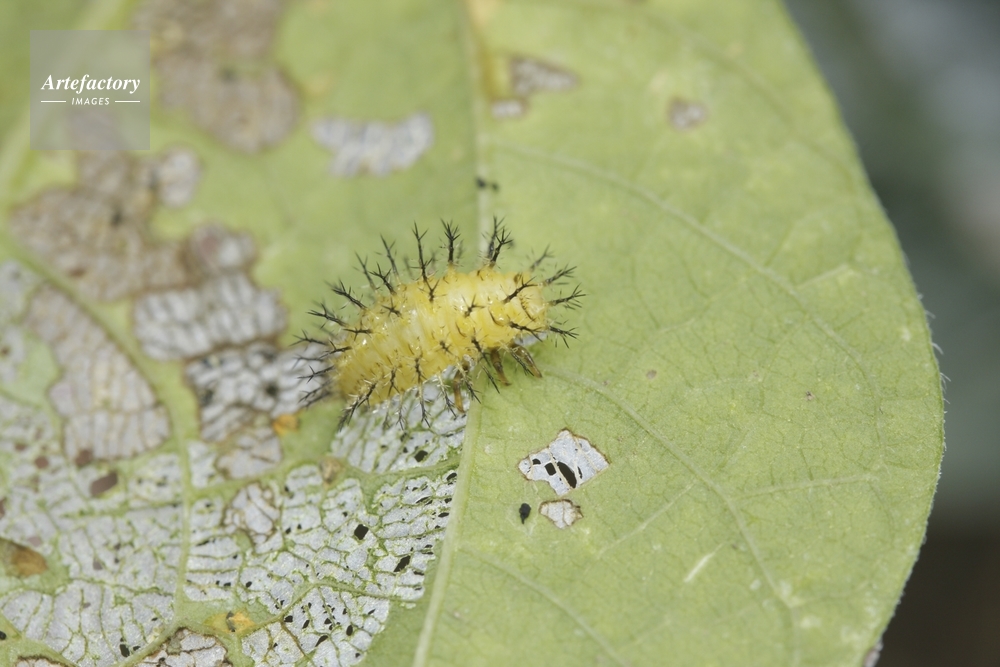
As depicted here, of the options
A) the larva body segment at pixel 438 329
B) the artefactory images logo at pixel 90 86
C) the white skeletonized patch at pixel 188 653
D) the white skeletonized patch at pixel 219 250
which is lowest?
the white skeletonized patch at pixel 188 653

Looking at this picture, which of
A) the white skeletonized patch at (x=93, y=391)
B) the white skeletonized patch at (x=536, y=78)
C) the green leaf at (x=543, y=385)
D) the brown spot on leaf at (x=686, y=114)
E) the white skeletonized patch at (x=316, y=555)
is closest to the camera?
the green leaf at (x=543, y=385)

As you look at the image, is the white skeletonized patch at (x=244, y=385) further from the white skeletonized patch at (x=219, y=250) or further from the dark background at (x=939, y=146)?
the dark background at (x=939, y=146)

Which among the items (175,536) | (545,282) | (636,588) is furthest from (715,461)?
(175,536)

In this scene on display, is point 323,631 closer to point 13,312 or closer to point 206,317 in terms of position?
point 206,317

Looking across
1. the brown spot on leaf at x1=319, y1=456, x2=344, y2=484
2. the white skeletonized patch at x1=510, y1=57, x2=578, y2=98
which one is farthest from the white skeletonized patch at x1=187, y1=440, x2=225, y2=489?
the white skeletonized patch at x1=510, y1=57, x2=578, y2=98

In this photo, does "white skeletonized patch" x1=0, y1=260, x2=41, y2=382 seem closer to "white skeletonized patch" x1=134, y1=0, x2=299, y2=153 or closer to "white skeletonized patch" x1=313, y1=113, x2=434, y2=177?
"white skeletonized patch" x1=134, y1=0, x2=299, y2=153

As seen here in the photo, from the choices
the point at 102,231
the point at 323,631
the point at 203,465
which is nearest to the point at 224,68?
the point at 102,231

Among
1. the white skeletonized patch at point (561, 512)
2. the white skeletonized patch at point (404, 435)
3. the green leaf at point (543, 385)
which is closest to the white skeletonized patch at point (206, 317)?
the green leaf at point (543, 385)
